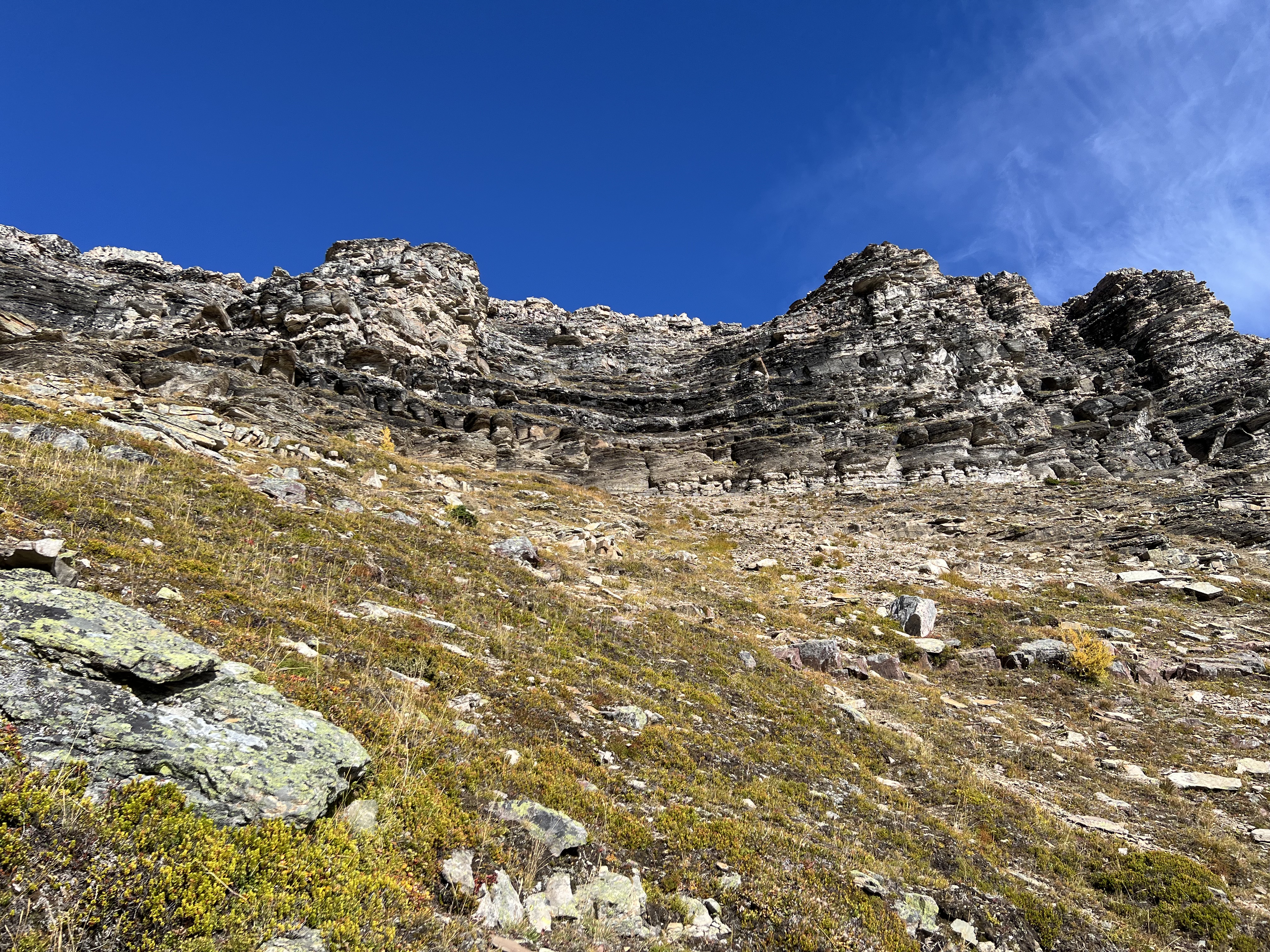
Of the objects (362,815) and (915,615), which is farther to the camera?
(915,615)

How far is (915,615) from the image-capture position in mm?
18812

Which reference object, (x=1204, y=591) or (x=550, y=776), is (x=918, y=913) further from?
(x=1204, y=591)

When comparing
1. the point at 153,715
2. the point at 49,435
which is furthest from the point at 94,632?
the point at 49,435

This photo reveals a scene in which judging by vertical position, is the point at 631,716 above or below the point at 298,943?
below

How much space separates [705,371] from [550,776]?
71.5 metres

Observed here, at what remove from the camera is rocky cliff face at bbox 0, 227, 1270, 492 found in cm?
4584

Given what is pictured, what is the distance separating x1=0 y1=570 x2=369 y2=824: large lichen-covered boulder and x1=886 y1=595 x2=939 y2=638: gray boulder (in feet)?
60.9

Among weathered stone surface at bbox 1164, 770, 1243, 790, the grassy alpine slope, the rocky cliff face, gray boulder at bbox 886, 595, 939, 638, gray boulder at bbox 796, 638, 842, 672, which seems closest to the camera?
the grassy alpine slope

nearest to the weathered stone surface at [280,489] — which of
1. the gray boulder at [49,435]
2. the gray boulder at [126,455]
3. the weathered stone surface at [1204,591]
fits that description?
the gray boulder at [126,455]

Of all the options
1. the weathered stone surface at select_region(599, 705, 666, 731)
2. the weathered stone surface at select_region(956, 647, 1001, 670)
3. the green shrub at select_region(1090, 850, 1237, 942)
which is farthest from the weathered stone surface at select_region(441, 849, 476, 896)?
the weathered stone surface at select_region(956, 647, 1001, 670)

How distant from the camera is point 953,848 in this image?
767 centimetres

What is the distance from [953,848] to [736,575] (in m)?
17.4

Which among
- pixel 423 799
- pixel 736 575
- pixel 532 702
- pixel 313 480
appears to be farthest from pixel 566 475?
pixel 423 799

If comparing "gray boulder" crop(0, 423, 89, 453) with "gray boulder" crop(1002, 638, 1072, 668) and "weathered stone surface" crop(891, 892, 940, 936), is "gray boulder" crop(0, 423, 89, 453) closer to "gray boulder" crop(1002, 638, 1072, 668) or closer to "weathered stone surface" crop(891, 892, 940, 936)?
"weathered stone surface" crop(891, 892, 940, 936)
